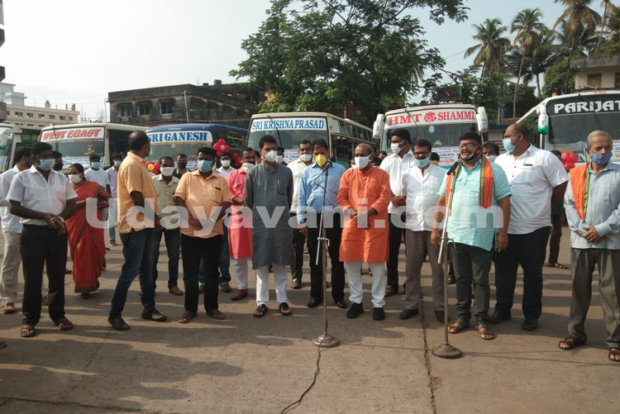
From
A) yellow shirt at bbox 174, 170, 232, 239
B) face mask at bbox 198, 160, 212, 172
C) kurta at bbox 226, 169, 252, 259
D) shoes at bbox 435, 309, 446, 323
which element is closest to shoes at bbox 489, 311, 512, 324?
shoes at bbox 435, 309, 446, 323

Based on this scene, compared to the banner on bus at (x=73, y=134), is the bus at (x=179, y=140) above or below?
below

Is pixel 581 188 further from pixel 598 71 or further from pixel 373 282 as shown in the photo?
pixel 598 71

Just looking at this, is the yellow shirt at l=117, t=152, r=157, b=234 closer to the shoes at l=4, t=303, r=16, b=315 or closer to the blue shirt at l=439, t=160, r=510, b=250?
the shoes at l=4, t=303, r=16, b=315

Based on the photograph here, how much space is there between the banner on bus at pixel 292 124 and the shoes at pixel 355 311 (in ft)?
25.4

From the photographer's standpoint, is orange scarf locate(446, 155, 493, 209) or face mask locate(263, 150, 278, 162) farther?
face mask locate(263, 150, 278, 162)

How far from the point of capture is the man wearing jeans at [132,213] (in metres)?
4.68

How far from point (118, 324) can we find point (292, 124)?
8323 millimetres

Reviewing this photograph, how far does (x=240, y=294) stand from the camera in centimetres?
583

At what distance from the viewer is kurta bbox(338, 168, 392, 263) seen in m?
4.98

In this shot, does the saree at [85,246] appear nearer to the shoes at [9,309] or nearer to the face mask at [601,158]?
the shoes at [9,309]

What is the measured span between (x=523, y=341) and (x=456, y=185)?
5.10 ft

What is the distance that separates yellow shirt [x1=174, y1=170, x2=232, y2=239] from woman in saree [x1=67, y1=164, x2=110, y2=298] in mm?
1386

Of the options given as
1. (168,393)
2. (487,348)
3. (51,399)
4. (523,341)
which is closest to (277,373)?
(168,393)

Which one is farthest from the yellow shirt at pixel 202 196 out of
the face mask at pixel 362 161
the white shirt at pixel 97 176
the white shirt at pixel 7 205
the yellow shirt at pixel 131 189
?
the white shirt at pixel 97 176
